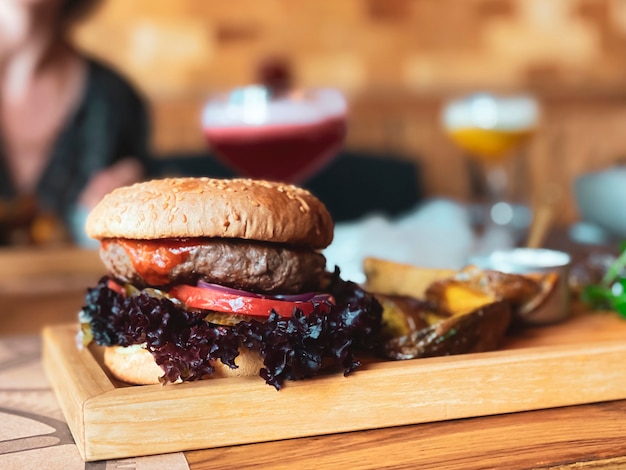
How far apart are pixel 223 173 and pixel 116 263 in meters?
3.32

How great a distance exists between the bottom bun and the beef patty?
9 centimetres

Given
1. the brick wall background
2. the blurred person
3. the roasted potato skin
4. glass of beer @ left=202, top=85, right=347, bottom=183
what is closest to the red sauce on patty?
the roasted potato skin

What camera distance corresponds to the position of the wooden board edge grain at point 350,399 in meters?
0.86

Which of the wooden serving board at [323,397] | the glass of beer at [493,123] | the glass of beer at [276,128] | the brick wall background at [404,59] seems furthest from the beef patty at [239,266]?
the brick wall background at [404,59]

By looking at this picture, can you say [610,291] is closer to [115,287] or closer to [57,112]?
[115,287]

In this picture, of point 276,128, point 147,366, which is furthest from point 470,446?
point 276,128

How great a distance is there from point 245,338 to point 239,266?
0.10 m

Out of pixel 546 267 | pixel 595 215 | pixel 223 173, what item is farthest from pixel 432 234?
pixel 223 173

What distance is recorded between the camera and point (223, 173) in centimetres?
431

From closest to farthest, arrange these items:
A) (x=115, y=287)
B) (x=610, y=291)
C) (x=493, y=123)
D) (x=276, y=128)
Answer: (x=115, y=287), (x=610, y=291), (x=276, y=128), (x=493, y=123)

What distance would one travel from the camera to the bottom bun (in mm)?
947

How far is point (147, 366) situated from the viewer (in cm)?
96

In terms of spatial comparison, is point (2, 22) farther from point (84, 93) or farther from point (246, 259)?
point (246, 259)

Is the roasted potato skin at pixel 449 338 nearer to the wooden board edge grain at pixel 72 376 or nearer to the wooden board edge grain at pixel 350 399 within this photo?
the wooden board edge grain at pixel 350 399
